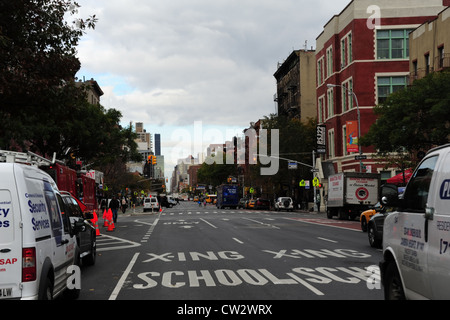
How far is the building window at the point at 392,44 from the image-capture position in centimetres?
5372

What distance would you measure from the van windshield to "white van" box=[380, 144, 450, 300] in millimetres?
4588

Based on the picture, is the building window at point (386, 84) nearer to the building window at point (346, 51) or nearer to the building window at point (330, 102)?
the building window at point (346, 51)

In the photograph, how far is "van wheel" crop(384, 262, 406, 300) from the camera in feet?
22.6

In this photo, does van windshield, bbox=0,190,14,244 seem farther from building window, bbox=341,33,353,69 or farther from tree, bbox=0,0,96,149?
building window, bbox=341,33,353,69

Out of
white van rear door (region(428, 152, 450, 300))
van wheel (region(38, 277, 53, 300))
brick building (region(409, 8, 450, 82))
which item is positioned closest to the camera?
white van rear door (region(428, 152, 450, 300))

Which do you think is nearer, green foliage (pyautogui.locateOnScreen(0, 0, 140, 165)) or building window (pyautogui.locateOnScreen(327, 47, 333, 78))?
green foliage (pyautogui.locateOnScreen(0, 0, 140, 165))

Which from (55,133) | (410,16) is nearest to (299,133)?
(410,16)

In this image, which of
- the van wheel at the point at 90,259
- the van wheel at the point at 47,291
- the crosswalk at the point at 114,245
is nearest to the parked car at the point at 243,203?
the crosswalk at the point at 114,245

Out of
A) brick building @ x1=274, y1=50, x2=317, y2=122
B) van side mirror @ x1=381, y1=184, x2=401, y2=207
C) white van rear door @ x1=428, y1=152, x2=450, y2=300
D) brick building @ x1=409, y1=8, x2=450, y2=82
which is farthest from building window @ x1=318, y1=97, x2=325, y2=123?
white van rear door @ x1=428, y1=152, x2=450, y2=300

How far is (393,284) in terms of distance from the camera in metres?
7.15

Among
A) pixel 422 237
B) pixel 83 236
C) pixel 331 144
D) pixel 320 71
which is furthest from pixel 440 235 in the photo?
pixel 320 71

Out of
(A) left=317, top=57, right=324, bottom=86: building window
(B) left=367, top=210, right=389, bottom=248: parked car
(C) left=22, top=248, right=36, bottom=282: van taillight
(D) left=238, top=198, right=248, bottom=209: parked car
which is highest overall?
(A) left=317, top=57, right=324, bottom=86: building window

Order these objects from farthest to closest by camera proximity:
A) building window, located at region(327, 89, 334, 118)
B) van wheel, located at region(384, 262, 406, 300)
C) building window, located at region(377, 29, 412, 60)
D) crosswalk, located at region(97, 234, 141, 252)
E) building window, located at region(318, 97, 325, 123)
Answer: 1. building window, located at region(318, 97, 325, 123)
2. building window, located at region(327, 89, 334, 118)
3. building window, located at region(377, 29, 412, 60)
4. crosswalk, located at region(97, 234, 141, 252)
5. van wheel, located at region(384, 262, 406, 300)

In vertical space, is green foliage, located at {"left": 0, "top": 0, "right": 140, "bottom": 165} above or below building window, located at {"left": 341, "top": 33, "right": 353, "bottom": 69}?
below
